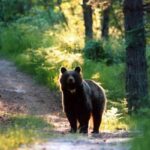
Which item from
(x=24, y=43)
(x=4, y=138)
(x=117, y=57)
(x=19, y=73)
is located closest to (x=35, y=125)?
(x=4, y=138)

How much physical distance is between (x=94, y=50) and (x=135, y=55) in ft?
29.4

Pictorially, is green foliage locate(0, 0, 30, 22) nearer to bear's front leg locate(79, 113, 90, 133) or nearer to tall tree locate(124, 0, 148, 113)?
tall tree locate(124, 0, 148, 113)

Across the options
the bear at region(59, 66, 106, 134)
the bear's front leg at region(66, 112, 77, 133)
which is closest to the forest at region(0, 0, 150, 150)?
the bear's front leg at region(66, 112, 77, 133)

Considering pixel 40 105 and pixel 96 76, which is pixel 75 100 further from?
pixel 96 76

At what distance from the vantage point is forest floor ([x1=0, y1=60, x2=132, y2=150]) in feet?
30.1

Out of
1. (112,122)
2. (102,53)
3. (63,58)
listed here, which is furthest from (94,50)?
(112,122)

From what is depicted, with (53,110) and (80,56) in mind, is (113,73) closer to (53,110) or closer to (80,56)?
(80,56)

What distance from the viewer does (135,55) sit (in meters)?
16.0

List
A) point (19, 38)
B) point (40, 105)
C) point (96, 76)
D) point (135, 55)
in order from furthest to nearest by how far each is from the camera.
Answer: point (19, 38) → point (96, 76) → point (40, 105) → point (135, 55)

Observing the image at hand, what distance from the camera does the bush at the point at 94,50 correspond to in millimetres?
24672

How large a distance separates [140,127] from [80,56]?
14.3 m

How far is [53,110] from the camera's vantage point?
17.4 meters

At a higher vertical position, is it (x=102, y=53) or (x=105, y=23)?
(x=105, y=23)

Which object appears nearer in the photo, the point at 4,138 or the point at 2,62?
the point at 4,138
